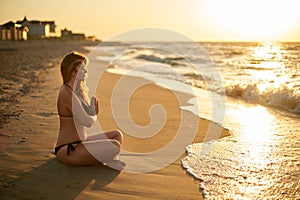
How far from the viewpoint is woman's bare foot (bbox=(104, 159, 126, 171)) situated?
3.92 meters

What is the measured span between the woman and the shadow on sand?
0.43 ft

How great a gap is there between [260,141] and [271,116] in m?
2.48

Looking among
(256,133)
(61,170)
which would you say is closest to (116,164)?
(61,170)

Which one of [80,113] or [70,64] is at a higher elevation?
[70,64]

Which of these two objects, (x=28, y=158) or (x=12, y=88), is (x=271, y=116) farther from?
(x=12, y=88)

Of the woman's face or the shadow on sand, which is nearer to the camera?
the shadow on sand

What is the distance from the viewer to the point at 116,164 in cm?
394

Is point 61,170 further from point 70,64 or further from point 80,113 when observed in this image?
point 70,64

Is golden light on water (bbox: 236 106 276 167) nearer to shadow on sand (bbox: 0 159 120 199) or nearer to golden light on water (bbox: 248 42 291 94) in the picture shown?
shadow on sand (bbox: 0 159 120 199)

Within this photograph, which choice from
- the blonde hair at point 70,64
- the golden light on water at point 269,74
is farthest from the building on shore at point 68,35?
the blonde hair at point 70,64

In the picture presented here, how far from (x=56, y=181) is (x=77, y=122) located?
719mm

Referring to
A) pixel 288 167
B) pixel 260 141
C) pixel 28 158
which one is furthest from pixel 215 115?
pixel 28 158

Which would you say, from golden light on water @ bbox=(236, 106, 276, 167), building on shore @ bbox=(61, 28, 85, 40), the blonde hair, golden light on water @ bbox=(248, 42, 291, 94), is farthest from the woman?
building on shore @ bbox=(61, 28, 85, 40)

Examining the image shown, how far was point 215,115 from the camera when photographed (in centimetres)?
714
